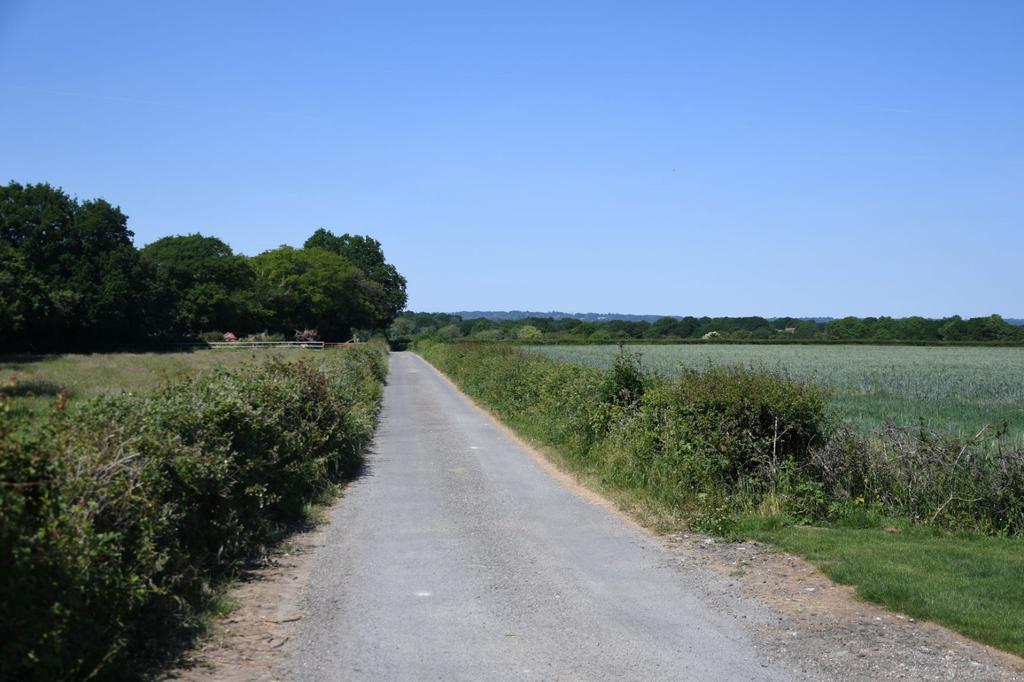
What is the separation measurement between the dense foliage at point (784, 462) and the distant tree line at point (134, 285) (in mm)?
50707

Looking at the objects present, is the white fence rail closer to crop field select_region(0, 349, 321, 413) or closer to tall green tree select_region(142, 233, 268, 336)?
tall green tree select_region(142, 233, 268, 336)

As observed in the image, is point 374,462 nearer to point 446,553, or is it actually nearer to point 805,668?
point 446,553

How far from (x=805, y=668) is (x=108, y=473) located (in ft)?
16.1

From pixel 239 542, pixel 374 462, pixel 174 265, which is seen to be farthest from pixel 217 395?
pixel 174 265

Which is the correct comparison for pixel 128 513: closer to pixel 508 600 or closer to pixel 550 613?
pixel 508 600

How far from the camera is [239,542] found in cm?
848

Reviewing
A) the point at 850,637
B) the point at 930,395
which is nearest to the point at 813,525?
the point at 850,637

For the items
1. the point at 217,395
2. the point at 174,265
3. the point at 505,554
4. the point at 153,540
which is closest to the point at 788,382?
the point at 505,554

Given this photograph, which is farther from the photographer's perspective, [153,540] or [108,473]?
[153,540]

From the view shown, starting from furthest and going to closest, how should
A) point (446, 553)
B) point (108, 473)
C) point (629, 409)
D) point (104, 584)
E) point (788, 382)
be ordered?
point (629, 409)
point (788, 382)
point (446, 553)
point (108, 473)
point (104, 584)

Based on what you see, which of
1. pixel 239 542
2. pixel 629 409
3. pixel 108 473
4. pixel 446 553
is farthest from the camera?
pixel 629 409

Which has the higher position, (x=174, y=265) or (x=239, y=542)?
(x=174, y=265)

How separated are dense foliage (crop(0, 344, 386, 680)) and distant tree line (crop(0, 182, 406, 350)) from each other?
51201 millimetres

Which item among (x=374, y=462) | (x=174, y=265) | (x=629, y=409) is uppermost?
(x=174, y=265)
